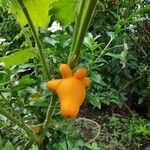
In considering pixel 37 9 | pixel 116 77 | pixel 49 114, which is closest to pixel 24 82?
pixel 49 114

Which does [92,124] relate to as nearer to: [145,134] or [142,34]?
[145,134]

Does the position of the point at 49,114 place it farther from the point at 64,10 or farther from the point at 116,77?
the point at 116,77

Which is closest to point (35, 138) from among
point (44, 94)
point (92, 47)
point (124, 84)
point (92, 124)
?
point (44, 94)

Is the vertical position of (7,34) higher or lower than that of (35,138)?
lower

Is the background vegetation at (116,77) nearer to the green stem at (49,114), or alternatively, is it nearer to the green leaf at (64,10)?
the green stem at (49,114)

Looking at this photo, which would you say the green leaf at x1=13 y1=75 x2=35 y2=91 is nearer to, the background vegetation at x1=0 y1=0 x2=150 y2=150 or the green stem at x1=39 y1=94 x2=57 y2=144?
the green stem at x1=39 y1=94 x2=57 y2=144

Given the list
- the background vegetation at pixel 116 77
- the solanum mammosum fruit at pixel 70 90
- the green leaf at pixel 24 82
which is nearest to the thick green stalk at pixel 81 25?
the solanum mammosum fruit at pixel 70 90
